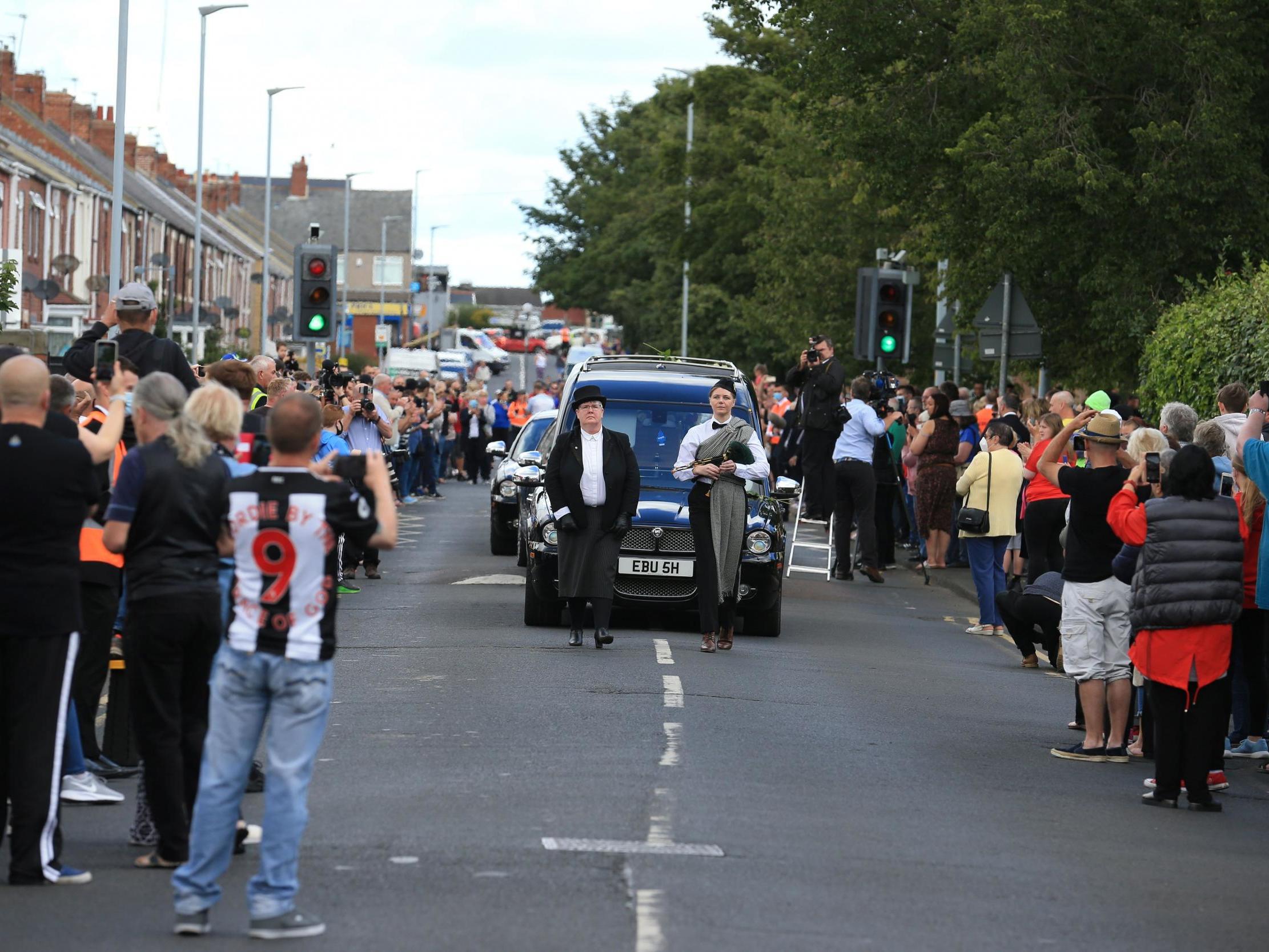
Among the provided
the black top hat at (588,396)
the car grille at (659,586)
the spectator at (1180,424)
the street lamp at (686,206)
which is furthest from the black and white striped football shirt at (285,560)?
the street lamp at (686,206)

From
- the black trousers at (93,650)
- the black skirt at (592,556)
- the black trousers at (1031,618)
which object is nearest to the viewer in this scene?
the black trousers at (93,650)

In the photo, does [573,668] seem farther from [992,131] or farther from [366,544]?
[992,131]

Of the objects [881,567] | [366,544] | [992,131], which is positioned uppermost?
[992,131]

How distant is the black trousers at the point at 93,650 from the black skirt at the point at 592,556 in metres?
5.43

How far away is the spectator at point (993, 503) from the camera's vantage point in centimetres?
1672

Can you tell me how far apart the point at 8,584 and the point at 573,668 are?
6399 millimetres

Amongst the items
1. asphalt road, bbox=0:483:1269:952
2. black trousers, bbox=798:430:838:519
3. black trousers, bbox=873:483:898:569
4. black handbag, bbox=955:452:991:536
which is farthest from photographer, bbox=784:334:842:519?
asphalt road, bbox=0:483:1269:952

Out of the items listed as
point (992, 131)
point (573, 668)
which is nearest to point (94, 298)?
point (992, 131)

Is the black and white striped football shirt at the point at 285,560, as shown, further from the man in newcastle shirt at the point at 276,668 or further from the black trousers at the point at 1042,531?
the black trousers at the point at 1042,531

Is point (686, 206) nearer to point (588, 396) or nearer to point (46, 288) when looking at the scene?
point (46, 288)

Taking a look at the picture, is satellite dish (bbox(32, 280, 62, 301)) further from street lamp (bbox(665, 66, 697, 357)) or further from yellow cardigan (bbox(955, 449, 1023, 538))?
street lamp (bbox(665, 66, 697, 357))

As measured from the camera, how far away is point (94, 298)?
192 ft

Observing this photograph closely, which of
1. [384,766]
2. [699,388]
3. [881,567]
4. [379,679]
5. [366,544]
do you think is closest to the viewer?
[366,544]

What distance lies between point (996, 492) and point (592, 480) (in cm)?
411
